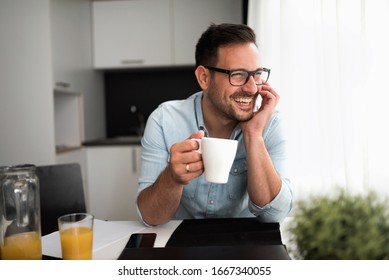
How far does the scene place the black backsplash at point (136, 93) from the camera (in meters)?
2.34

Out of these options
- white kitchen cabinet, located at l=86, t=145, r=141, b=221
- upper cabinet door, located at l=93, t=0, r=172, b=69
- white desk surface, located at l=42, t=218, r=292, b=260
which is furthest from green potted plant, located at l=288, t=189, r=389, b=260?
upper cabinet door, located at l=93, t=0, r=172, b=69

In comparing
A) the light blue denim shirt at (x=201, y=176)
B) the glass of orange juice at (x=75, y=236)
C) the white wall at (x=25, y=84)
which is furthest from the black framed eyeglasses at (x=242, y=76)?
the white wall at (x=25, y=84)

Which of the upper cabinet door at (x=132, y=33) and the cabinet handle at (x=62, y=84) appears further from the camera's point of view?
the upper cabinet door at (x=132, y=33)

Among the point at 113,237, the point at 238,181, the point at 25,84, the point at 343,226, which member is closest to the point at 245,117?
the point at 238,181

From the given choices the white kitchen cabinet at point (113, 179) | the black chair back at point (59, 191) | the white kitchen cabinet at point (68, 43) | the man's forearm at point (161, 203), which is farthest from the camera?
the white kitchen cabinet at point (113, 179)

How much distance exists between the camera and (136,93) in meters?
2.36

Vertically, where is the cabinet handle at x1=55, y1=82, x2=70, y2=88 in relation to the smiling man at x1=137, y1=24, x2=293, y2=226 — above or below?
above

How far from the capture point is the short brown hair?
0.77 m

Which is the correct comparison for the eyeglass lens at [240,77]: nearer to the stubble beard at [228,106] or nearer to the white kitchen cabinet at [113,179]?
the stubble beard at [228,106]

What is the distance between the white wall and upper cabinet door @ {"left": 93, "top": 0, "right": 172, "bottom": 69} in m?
0.47

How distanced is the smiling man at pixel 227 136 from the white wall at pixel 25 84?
103 cm

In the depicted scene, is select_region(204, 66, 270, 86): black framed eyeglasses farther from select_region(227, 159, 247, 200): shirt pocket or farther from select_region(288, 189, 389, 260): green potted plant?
select_region(288, 189, 389, 260): green potted plant
